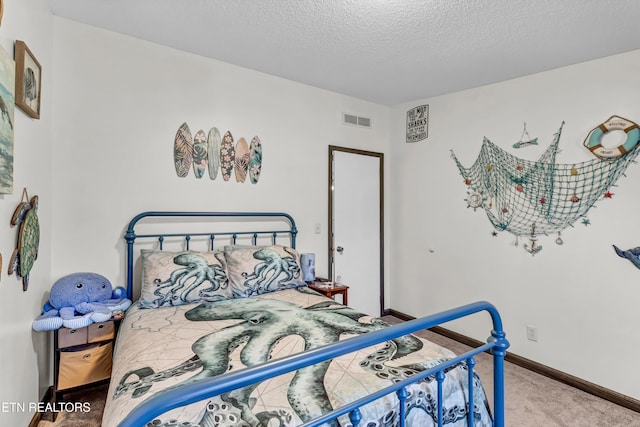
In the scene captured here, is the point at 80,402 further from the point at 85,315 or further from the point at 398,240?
the point at 398,240

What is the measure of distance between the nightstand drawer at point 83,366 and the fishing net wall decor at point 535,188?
3335 mm

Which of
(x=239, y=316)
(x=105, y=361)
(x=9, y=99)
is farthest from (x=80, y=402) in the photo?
(x=9, y=99)

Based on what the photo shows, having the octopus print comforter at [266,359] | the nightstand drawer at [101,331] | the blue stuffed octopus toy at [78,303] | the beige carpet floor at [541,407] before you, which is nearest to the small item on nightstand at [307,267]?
the octopus print comforter at [266,359]

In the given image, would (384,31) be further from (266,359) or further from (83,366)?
(83,366)

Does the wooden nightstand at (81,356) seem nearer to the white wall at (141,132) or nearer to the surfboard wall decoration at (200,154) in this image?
the white wall at (141,132)

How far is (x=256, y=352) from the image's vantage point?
1.56 m

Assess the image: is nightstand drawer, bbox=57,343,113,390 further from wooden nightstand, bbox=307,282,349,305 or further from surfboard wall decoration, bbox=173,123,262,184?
wooden nightstand, bbox=307,282,349,305

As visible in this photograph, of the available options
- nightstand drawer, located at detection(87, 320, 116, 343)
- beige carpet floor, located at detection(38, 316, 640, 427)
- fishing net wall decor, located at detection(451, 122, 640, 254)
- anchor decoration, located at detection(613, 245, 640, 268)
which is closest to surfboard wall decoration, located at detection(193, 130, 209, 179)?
nightstand drawer, located at detection(87, 320, 116, 343)

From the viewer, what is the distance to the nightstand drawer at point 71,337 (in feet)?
6.61

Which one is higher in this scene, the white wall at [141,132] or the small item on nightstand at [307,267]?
the white wall at [141,132]

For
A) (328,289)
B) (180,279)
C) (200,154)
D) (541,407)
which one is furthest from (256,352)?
(541,407)

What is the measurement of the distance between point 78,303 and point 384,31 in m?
2.73

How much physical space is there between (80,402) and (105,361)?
1.14 feet

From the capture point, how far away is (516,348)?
A: 9.76 feet
